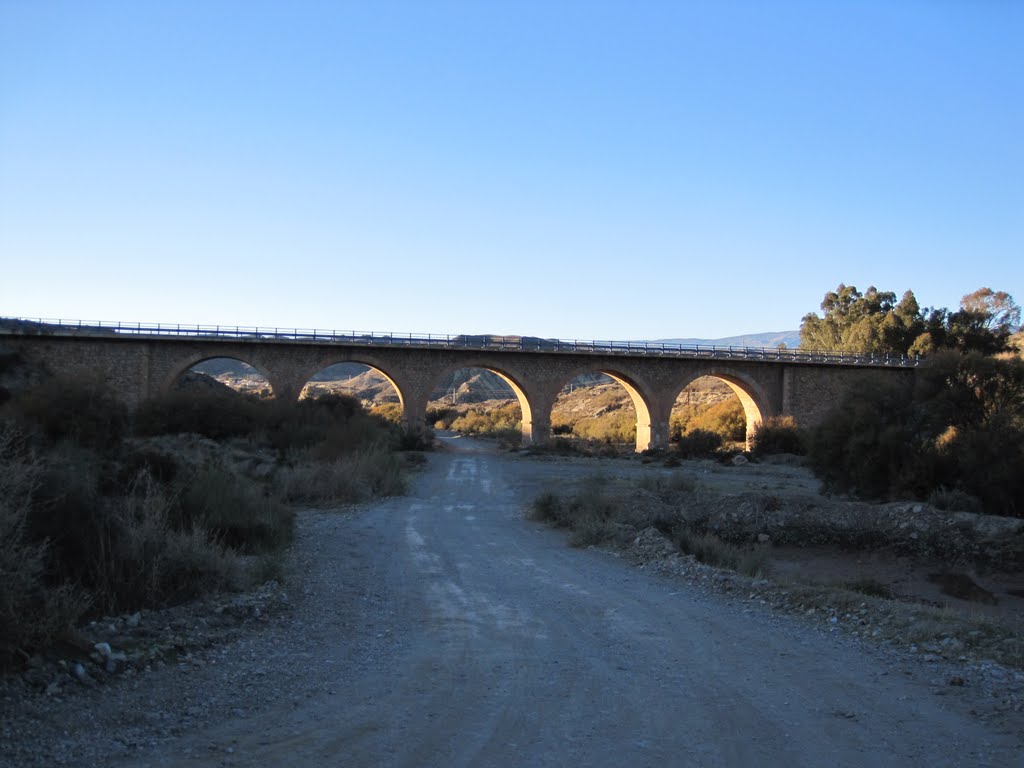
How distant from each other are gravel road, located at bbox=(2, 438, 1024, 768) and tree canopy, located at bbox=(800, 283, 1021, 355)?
52318 mm

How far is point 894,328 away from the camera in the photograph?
59.1 metres

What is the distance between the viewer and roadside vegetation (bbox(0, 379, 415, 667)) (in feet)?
16.2

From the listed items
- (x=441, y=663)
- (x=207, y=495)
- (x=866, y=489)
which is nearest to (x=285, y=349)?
(x=866, y=489)

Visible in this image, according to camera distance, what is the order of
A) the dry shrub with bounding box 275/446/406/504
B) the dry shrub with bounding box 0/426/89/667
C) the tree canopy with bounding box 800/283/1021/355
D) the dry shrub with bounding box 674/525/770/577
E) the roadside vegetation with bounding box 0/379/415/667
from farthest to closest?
the tree canopy with bounding box 800/283/1021/355, the dry shrub with bounding box 275/446/406/504, the dry shrub with bounding box 674/525/770/577, the roadside vegetation with bounding box 0/379/415/667, the dry shrub with bounding box 0/426/89/667

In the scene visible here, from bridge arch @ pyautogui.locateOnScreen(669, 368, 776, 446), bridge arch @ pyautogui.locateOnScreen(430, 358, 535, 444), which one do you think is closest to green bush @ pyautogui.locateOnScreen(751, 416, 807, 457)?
bridge arch @ pyautogui.locateOnScreen(669, 368, 776, 446)

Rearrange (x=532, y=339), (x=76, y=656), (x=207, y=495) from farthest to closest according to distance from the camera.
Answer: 1. (x=532, y=339)
2. (x=207, y=495)
3. (x=76, y=656)

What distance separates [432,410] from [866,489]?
194ft

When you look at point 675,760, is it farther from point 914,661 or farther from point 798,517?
point 798,517

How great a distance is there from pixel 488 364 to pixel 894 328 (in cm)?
3258

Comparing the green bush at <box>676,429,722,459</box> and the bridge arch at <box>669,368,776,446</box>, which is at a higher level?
the bridge arch at <box>669,368,776,446</box>

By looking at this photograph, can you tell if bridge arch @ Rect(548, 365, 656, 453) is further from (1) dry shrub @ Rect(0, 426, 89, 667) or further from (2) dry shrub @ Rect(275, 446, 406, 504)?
(1) dry shrub @ Rect(0, 426, 89, 667)

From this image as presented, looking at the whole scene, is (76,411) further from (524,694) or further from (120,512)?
(524,694)

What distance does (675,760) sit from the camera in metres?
4.01

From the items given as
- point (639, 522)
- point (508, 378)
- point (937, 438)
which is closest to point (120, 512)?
point (639, 522)
